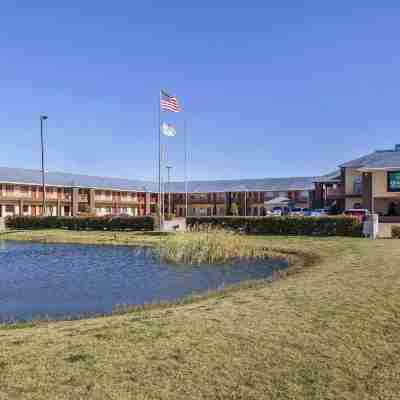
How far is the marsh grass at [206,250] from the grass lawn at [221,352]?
888 cm

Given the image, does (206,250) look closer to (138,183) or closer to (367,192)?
(367,192)

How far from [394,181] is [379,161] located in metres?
2.50

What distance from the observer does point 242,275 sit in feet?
45.8

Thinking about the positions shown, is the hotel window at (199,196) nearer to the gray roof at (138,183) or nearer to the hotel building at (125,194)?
the hotel building at (125,194)

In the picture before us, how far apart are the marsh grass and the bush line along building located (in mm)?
28400

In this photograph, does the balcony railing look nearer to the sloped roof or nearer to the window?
the window

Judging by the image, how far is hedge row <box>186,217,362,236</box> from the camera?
2622 centimetres

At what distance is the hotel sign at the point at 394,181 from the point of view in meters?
37.4

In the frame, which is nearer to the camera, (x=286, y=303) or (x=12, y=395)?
(x=12, y=395)

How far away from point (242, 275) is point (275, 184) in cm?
5522

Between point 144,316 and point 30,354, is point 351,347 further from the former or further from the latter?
point 30,354

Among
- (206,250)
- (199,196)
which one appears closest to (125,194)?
(199,196)

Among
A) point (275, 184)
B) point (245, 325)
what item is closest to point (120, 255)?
point (245, 325)

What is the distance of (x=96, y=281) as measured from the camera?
13.1m
